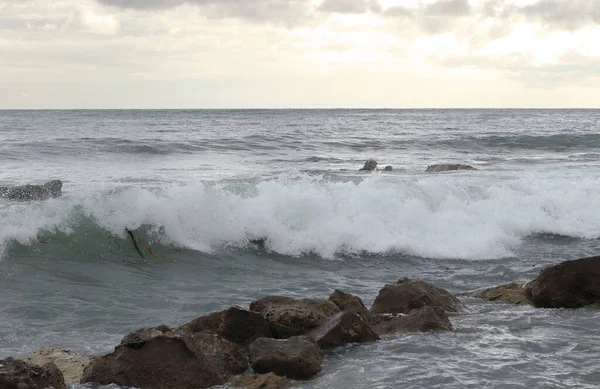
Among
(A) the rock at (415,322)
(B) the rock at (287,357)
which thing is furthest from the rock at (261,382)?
(A) the rock at (415,322)

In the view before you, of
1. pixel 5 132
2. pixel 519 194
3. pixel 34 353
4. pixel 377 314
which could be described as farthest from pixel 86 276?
pixel 5 132

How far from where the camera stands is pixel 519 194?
1537cm

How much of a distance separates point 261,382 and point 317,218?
24.5ft

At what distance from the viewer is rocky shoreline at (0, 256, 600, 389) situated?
5.67 metres

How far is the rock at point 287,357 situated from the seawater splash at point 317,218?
5848 mm

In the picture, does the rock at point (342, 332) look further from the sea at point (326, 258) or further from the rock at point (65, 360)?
the rock at point (65, 360)

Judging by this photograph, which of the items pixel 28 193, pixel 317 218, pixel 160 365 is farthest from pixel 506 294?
pixel 28 193

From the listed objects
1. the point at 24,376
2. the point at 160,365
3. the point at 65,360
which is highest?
the point at 24,376

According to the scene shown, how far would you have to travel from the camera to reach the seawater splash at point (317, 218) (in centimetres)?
1199

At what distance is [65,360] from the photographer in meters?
6.10

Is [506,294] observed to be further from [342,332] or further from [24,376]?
[24,376]

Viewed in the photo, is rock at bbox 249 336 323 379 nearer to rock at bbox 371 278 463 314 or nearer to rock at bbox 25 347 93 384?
rock at bbox 25 347 93 384

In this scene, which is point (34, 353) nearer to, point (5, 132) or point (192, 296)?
point (192, 296)

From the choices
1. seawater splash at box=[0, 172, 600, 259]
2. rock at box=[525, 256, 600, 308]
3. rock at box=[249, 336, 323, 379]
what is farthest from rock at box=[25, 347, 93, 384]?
seawater splash at box=[0, 172, 600, 259]
